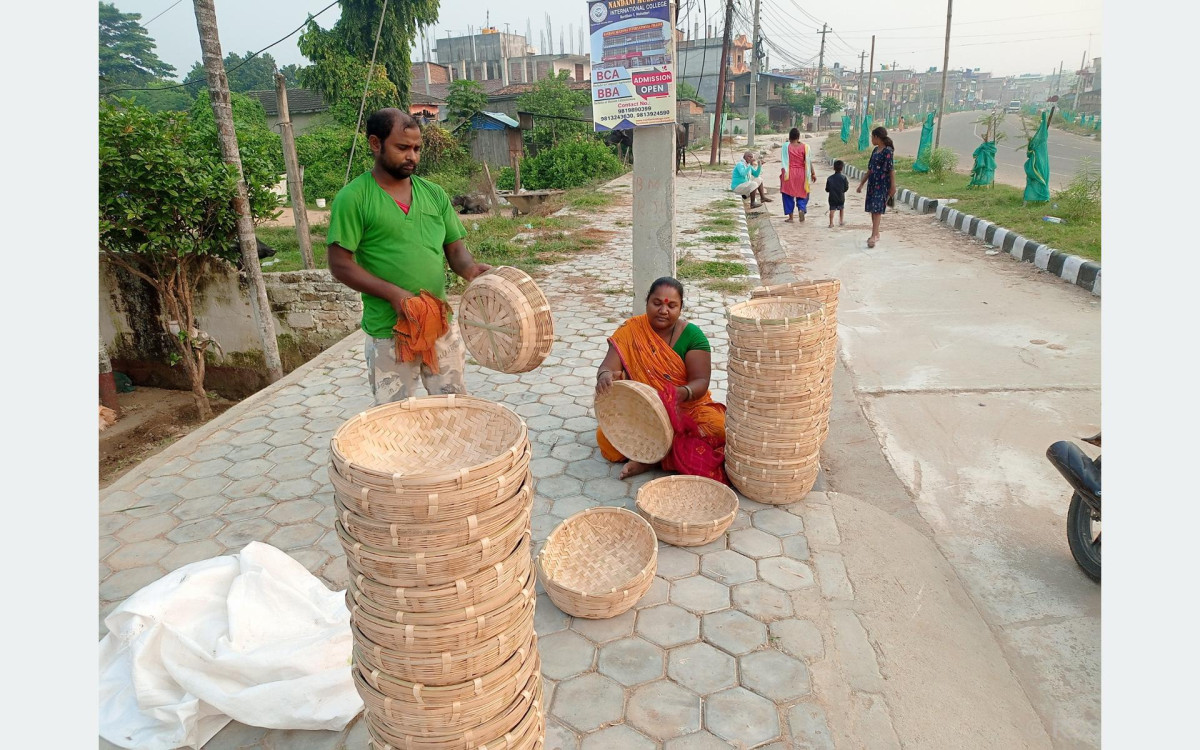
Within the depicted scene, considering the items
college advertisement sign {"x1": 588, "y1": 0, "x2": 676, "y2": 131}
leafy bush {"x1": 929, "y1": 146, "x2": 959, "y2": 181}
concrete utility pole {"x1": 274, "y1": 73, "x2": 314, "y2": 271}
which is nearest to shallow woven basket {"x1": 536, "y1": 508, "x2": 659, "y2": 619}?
college advertisement sign {"x1": 588, "y1": 0, "x2": 676, "y2": 131}

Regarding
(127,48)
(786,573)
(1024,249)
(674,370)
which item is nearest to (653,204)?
(674,370)

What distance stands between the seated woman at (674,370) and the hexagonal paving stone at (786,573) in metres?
0.75

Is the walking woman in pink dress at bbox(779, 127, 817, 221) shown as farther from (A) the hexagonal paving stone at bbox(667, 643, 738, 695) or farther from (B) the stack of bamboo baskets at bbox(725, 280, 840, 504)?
(A) the hexagonal paving stone at bbox(667, 643, 738, 695)

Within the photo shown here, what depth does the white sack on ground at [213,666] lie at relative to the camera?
2.23 metres

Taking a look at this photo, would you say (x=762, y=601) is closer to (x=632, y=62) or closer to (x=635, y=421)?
(x=635, y=421)

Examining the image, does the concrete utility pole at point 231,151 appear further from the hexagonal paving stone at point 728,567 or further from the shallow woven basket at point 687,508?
the hexagonal paving stone at point 728,567

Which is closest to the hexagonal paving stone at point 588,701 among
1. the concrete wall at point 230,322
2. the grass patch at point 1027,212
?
the concrete wall at point 230,322

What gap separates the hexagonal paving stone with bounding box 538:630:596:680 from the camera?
2566 millimetres

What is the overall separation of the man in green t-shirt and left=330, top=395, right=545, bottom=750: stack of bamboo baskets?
42.9 inches

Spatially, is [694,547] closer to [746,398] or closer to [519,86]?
[746,398]

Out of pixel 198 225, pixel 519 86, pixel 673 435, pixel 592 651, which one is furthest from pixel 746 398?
pixel 519 86

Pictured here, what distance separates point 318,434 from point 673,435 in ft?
8.08

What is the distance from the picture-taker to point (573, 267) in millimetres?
9703

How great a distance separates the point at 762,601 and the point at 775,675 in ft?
1.41
